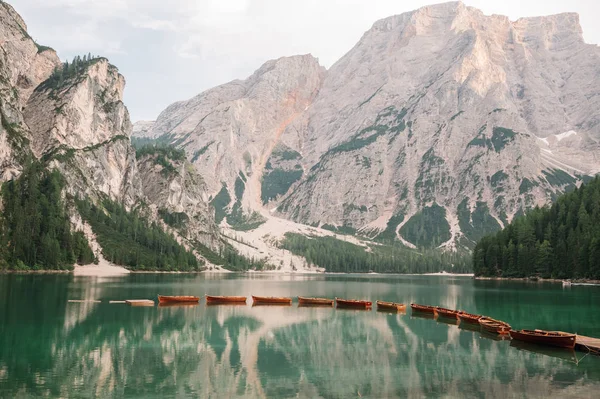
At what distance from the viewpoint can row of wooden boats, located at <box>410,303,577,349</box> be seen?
2073 inches

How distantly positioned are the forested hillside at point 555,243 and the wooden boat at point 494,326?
95.6 metres

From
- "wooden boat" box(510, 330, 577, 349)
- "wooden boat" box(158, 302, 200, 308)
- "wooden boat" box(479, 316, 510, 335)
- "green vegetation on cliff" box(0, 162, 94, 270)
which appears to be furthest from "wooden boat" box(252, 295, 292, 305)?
"green vegetation on cliff" box(0, 162, 94, 270)

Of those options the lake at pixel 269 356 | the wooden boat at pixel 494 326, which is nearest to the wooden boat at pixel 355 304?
the lake at pixel 269 356

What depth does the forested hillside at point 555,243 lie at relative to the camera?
504 ft

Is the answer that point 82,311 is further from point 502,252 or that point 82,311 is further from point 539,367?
point 502,252

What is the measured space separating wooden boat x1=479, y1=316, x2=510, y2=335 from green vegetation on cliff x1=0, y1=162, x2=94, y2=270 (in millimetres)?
148894

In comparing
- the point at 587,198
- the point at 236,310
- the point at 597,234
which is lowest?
the point at 236,310

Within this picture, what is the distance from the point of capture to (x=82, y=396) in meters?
33.4

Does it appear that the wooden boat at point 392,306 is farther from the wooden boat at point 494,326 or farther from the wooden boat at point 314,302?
the wooden boat at point 494,326

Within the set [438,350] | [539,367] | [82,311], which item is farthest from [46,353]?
[539,367]

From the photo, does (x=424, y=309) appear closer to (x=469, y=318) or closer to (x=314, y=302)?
(x=469, y=318)

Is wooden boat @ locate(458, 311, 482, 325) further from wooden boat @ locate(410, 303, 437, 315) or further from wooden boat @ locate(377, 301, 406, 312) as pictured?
wooden boat @ locate(377, 301, 406, 312)

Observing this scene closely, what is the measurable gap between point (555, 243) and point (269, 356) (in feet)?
493

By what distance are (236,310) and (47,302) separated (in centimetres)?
2959
